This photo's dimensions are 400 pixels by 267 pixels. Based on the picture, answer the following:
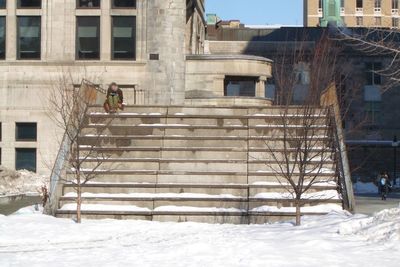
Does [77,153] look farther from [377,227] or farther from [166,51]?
[166,51]

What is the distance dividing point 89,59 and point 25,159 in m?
6.24

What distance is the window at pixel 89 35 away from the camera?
36.8 meters

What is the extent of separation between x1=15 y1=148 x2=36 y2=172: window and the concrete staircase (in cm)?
1525

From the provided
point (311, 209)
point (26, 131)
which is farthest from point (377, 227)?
point (26, 131)

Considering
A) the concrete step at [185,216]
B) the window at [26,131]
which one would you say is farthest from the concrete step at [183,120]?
the window at [26,131]

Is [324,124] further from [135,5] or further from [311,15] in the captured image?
[311,15]

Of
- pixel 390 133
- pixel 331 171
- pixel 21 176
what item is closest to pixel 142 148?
pixel 331 171

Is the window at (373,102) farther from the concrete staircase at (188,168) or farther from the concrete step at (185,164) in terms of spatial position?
the concrete step at (185,164)

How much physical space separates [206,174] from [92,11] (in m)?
21.0

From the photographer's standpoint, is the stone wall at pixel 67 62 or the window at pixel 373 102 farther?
the window at pixel 373 102

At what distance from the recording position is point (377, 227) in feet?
39.4

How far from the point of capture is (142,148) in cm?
1939

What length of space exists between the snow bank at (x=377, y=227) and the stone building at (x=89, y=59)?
78.9 feet

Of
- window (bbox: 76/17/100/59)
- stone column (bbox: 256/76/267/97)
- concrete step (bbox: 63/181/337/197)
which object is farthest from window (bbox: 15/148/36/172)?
concrete step (bbox: 63/181/337/197)
